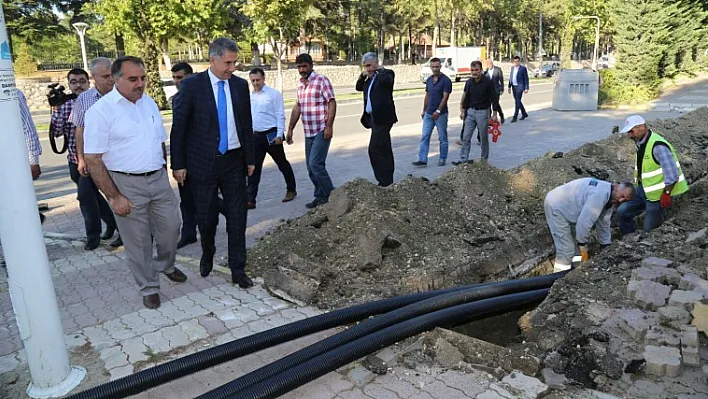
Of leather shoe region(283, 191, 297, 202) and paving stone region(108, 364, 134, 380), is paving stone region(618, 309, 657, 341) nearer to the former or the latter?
paving stone region(108, 364, 134, 380)

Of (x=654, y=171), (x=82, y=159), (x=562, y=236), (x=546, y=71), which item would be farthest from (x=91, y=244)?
(x=546, y=71)

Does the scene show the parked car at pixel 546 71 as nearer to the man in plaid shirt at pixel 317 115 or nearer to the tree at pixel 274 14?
the tree at pixel 274 14

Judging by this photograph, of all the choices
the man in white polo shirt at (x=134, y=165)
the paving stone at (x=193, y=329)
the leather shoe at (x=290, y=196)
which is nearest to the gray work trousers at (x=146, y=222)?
the man in white polo shirt at (x=134, y=165)

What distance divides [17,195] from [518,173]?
572cm

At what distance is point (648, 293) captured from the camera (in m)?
4.00

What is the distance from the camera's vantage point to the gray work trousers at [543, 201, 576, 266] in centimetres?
556

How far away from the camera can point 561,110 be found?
18.5 meters

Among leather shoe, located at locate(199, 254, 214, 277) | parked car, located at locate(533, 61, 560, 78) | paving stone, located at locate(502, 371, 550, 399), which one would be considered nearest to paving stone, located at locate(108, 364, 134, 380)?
leather shoe, located at locate(199, 254, 214, 277)

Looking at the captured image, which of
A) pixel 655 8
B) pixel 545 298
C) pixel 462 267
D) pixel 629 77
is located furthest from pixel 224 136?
pixel 655 8

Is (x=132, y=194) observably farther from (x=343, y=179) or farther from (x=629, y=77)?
(x=629, y=77)

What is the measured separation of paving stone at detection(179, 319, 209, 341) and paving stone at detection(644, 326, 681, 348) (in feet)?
9.58

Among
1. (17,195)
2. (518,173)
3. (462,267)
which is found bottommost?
(462,267)

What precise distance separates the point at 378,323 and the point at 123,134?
224 centimetres

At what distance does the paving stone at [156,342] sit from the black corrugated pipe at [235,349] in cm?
47
